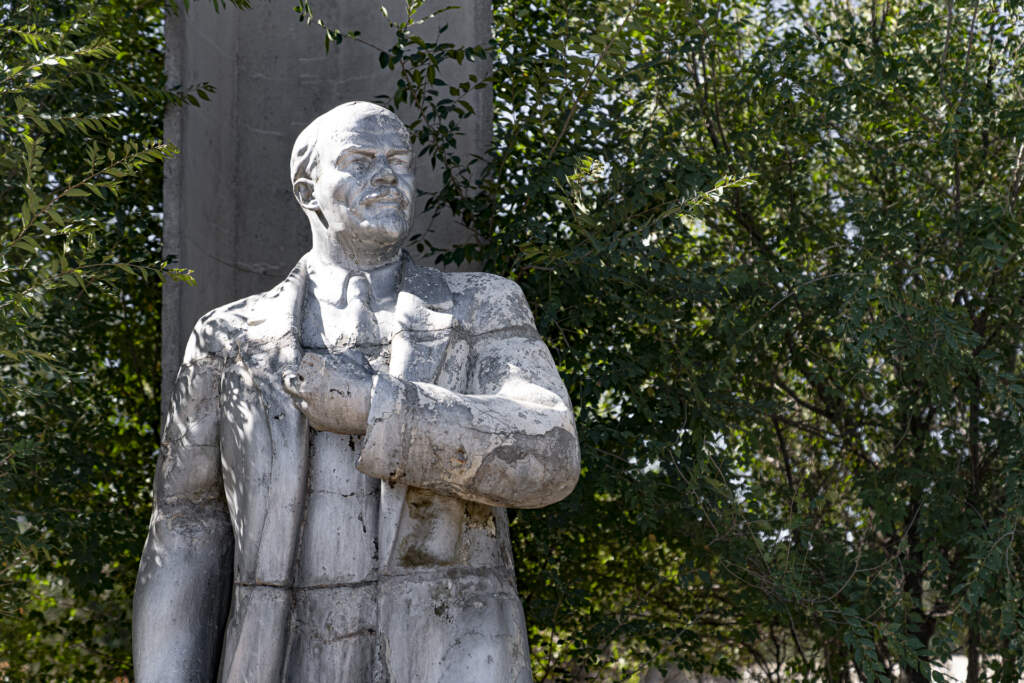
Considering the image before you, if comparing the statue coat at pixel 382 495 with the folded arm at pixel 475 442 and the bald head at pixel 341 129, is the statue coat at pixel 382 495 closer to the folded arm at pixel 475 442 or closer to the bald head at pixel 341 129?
the folded arm at pixel 475 442

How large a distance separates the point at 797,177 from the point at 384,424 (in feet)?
10.8

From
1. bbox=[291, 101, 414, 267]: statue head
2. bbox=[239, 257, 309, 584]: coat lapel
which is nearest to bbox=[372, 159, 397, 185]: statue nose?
bbox=[291, 101, 414, 267]: statue head

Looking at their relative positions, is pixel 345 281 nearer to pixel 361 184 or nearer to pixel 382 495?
pixel 361 184

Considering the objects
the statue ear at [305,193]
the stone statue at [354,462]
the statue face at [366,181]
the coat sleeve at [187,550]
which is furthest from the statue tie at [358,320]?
the coat sleeve at [187,550]

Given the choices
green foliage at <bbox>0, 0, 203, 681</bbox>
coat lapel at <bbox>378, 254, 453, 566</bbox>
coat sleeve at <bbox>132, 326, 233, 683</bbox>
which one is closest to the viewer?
coat lapel at <bbox>378, 254, 453, 566</bbox>

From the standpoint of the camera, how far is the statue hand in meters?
2.83

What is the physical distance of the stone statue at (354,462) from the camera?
2846 mm

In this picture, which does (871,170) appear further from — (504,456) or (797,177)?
(504,456)

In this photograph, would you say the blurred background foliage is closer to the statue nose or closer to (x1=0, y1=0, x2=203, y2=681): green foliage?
(x1=0, y1=0, x2=203, y2=681): green foliage

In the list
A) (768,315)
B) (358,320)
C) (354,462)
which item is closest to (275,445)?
(354,462)

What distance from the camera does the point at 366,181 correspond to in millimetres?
3146

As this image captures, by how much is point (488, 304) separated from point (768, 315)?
7.61 ft

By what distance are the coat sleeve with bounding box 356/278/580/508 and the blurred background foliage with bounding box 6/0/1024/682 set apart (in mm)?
1377

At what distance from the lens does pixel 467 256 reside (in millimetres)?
4648
